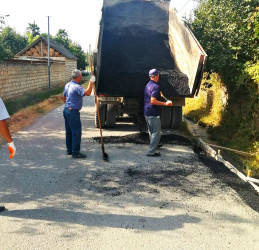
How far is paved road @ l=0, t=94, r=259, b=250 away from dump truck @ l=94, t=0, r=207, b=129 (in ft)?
5.67

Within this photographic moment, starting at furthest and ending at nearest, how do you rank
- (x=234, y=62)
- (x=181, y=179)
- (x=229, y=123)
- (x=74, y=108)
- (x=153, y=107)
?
1. (x=229, y=123)
2. (x=234, y=62)
3. (x=153, y=107)
4. (x=74, y=108)
5. (x=181, y=179)

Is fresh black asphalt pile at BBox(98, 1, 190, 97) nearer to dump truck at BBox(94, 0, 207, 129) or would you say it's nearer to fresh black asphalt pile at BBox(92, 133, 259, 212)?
dump truck at BBox(94, 0, 207, 129)

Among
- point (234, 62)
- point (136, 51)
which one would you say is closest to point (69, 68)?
point (136, 51)

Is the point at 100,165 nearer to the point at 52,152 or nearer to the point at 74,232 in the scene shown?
the point at 52,152

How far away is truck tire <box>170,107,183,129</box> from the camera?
25.5 feet

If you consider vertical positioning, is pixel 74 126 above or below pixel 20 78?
below

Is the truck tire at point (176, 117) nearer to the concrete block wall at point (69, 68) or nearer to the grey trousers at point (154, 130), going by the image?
the grey trousers at point (154, 130)

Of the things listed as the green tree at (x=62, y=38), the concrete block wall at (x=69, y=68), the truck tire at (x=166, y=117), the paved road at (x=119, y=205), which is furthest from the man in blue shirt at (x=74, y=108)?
the green tree at (x=62, y=38)

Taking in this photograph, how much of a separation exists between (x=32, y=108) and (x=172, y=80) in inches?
283

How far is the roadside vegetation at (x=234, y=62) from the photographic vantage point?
747 centimetres

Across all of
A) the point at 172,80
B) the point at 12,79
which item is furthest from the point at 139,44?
the point at 12,79

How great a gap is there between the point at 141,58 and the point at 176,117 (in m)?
1.88

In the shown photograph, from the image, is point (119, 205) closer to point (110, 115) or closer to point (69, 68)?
point (110, 115)

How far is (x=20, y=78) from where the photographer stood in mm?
14891
